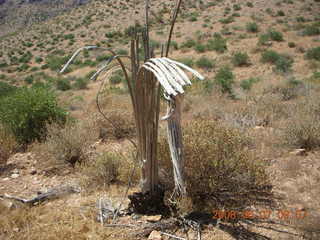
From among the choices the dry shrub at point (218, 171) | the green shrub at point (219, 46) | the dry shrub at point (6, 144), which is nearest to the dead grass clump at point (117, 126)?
the dry shrub at point (6, 144)

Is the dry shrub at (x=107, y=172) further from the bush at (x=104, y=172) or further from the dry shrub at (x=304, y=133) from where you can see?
the dry shrub at (x=304, y=133)

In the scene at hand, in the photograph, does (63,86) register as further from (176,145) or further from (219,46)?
(176,145)

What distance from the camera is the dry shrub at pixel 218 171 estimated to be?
9.35 feet

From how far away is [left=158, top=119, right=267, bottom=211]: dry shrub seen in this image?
112 inches

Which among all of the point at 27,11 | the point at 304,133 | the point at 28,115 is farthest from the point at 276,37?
the point at 27,11

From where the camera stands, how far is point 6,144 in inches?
185

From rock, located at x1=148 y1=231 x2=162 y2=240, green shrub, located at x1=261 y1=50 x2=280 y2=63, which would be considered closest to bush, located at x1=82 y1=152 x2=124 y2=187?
rock, located at x1=148 y1=231 x2=162 y2=240

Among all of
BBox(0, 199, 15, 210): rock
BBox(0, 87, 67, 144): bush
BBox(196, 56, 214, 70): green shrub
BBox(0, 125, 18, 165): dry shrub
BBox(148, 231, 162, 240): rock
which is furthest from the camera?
BBox(196, 56, 214, 70): green shrub

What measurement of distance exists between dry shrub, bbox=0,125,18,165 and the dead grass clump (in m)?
1.56

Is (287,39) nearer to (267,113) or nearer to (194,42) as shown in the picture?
(194,42)

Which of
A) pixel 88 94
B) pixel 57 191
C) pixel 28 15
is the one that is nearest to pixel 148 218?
pixel 57 191
